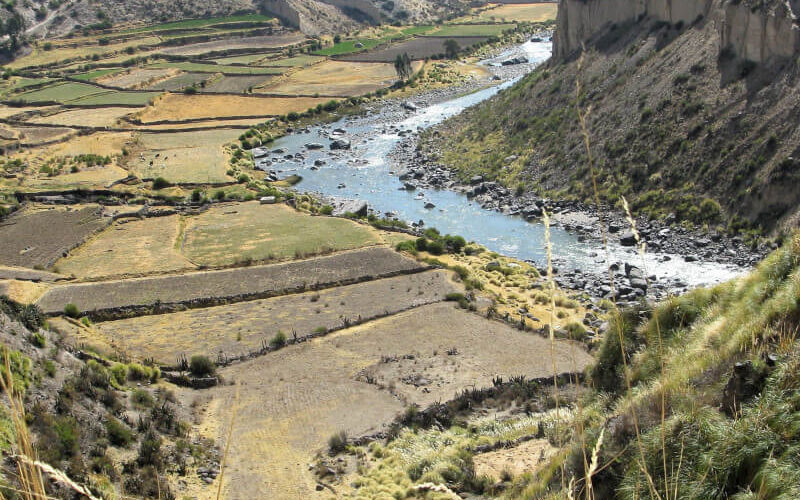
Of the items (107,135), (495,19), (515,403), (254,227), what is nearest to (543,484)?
(515,403)

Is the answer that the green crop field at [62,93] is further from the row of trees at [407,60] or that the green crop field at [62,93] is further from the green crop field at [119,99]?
the row of trees at [407,60]

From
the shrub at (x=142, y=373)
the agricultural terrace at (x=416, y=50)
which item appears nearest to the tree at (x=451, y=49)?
the agricultural terrace at (x=416, y=50)

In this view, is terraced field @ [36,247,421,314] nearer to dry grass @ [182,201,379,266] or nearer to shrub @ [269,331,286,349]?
dry grass @ [182,201,379,266]

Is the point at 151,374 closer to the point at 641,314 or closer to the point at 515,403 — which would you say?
the point at 515,403

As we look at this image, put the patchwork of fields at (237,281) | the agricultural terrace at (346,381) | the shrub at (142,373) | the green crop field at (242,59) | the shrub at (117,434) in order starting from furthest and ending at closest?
the green crop field at (242,59), the shrub at (142,373), the patchwork of fields at (237,281), the agricultural terrace at (346,381), the shrub at (117,434)

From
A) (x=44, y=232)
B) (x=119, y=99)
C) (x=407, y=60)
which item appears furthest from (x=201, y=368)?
(x=407, y=60)
